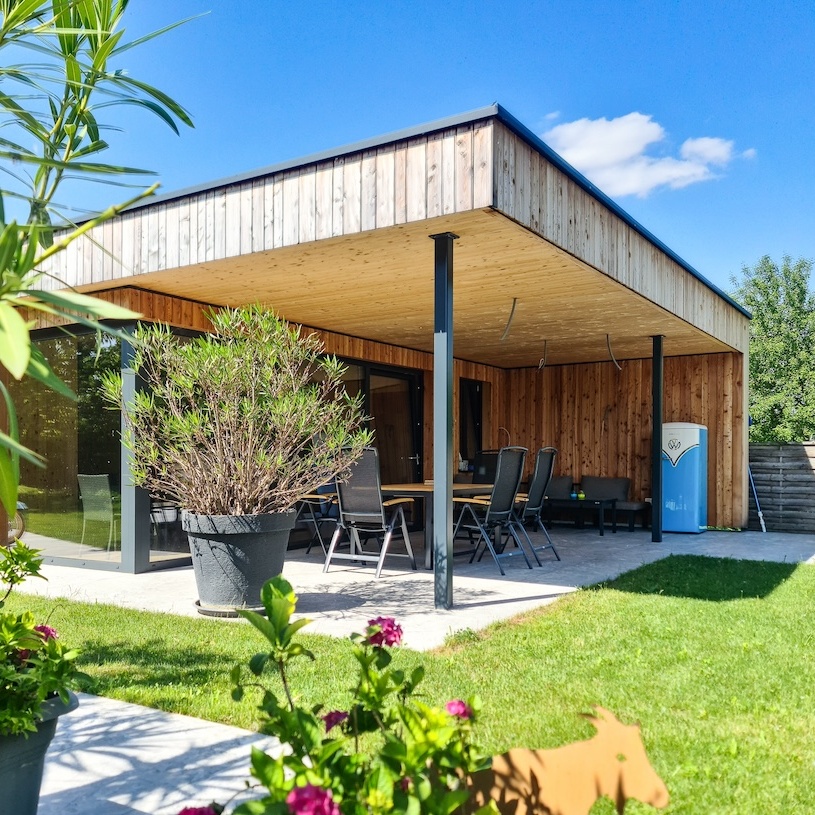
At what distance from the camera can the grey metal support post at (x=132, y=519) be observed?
629 centimetres

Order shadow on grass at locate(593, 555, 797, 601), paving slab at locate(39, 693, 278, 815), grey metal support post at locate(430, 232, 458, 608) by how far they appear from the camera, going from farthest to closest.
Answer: shadow on grass at locate(593, 555, 797, 601) < grey metal support post at locate(430, 232, 458, 608) < paving slab at locate(39, 693, 278, 815)

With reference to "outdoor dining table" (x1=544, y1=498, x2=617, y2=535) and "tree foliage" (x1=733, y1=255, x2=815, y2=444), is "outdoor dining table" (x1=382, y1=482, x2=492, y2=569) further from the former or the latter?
"tree foliage" (x1=733, y1=255, x2=815, y2=444)

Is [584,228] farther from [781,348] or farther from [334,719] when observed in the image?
[781,348]

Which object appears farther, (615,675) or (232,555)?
(232,555)

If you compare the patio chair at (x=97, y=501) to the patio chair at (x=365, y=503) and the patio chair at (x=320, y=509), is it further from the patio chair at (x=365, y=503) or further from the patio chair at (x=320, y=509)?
the patio chair at (x=365, y=503)

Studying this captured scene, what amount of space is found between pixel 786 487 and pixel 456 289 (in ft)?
20.6

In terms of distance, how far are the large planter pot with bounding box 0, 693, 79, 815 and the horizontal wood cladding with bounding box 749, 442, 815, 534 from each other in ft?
33.2

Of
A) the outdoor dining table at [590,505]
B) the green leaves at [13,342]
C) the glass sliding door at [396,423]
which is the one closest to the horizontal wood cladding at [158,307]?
the glass sliding door at [396,423]

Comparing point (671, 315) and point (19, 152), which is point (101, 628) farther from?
point (671, 315)

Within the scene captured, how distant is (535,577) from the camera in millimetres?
6055

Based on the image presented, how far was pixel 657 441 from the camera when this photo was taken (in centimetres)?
898

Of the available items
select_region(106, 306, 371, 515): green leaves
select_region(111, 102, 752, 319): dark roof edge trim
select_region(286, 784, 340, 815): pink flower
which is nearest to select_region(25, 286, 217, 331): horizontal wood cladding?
select_region(111, 102, 752, 319): dark roof edge trim

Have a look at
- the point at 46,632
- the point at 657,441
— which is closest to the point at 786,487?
the point at 657,441

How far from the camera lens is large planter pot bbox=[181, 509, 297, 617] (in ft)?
14.6
